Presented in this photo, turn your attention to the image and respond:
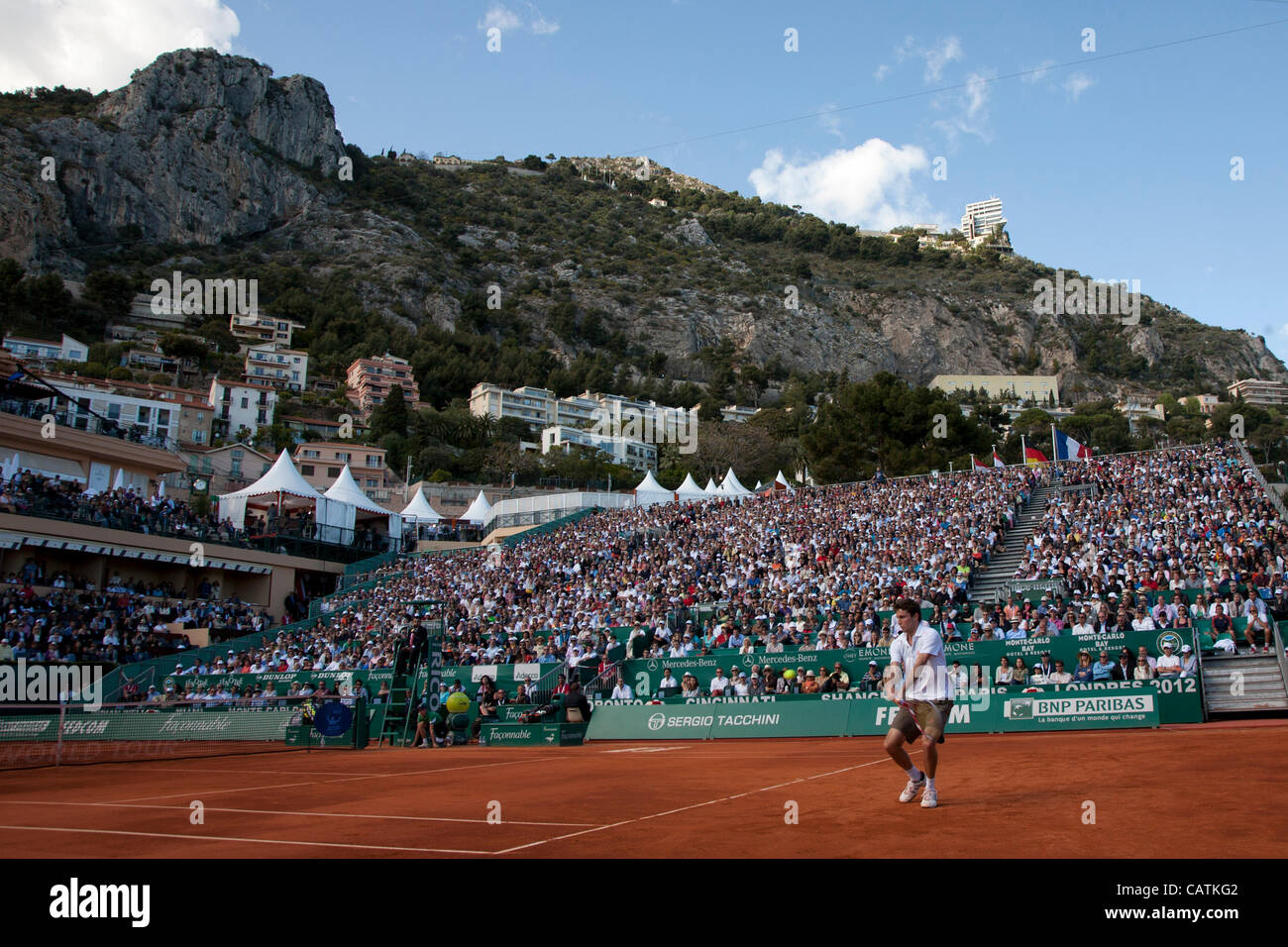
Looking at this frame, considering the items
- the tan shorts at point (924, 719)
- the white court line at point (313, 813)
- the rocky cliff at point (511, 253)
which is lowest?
the white court line at point (313, 813)

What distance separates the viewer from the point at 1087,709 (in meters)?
15.9

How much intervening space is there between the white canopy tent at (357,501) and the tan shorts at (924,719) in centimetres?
4665

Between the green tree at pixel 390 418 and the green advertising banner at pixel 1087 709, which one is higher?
the green tree at pixel 390 418

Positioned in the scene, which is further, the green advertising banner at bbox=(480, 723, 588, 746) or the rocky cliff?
the rocky cliff

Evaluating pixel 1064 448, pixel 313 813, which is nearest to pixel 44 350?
pixel 1064 448

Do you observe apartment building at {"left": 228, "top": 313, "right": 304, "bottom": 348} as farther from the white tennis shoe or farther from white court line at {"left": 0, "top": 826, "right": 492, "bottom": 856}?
the white tennis shoe

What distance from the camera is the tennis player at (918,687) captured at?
765 cm

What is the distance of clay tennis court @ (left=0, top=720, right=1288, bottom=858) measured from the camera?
21.3 ft

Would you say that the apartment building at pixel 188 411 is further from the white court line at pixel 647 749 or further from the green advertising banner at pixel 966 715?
the green advertising banner at pixel 966 715

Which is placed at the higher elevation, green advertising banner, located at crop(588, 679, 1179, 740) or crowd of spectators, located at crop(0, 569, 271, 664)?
crowd of spectators, located at crop(0, 569, 271, 664)

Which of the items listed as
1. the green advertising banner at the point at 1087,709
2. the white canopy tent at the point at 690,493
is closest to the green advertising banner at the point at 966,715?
the green advertising banner at the point at 1087,709

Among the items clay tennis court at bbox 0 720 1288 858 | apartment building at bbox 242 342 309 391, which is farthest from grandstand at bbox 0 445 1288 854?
apartment building at bbox 242 342 309 391

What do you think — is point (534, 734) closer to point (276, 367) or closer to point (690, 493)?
point (690, 493)
